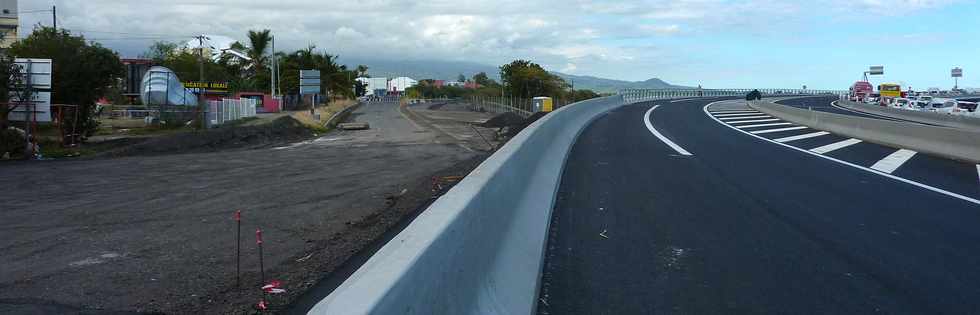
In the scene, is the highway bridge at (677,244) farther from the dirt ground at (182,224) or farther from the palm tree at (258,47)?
the palm tree at (258,47)

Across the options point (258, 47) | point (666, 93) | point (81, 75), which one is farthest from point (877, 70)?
point (81, 75)

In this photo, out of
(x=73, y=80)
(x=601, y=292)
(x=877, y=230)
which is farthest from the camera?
(x=73, y=80)

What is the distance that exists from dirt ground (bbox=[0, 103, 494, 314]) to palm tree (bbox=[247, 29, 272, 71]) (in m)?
75.9

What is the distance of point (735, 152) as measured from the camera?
18.3 metres

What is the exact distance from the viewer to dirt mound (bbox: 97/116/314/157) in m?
25.8

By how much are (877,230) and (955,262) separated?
152 cm

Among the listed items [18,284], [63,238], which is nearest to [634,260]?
[18,284]

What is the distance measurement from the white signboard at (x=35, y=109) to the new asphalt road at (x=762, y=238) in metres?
18.0

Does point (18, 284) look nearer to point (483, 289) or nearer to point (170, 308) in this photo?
point (170, 308)

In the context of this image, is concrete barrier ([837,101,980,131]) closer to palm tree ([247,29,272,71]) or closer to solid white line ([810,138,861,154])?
solid white line ([810,138,861,154])

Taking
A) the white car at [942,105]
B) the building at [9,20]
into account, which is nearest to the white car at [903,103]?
the white car at [942,105]

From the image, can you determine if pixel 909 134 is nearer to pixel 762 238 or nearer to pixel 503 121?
pixel 762 238

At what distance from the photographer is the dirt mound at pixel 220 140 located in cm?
2580

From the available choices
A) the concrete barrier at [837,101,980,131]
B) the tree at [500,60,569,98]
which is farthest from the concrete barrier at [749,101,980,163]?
the tree at [500,60,569,98]
